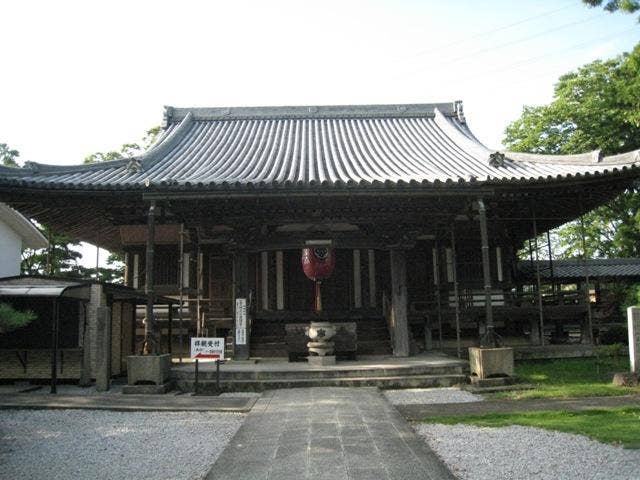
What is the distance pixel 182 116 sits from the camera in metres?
20.5

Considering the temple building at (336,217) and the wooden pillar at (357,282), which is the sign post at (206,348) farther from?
the wooden pillar at (357,282)

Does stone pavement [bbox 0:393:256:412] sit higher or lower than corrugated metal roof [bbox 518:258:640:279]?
lower

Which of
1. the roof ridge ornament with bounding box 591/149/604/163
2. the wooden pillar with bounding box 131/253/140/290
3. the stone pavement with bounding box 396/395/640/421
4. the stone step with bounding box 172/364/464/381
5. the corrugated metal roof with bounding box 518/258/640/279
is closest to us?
the stone pavement with bounding box 396/395/640/421

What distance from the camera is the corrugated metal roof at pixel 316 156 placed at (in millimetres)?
11484

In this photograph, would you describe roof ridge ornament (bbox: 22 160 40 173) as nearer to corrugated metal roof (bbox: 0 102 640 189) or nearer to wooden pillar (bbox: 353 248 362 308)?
corrugated metal roof (bbox: 0 102 640 189)

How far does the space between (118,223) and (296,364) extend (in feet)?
20.7

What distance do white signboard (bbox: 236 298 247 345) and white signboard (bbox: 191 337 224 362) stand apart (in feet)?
8.99

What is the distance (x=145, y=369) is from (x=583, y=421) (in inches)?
301

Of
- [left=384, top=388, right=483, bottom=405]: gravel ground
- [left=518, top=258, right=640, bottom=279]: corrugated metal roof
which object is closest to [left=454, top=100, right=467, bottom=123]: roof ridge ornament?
[left=518, top=258, right=640, bottom=279]: corrugated metal roof

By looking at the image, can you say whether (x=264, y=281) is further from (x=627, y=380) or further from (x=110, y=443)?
(x=627, y=380)

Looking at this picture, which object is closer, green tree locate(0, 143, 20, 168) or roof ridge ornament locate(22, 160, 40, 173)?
roof ridge ornament locate(22, 160, 40, 173)

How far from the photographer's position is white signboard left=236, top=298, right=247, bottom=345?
12.6 meters

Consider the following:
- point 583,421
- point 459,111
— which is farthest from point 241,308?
point 459,111

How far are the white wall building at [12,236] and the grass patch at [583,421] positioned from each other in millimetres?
19297
